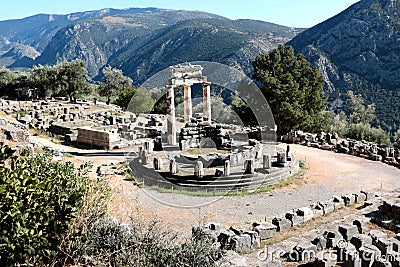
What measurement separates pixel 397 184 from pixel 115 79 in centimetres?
5457

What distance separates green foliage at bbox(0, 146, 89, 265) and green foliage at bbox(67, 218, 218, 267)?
896mm

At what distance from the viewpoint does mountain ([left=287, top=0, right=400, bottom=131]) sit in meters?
69.1

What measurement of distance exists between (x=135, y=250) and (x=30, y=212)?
250 cm

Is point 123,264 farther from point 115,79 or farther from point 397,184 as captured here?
point 115,79

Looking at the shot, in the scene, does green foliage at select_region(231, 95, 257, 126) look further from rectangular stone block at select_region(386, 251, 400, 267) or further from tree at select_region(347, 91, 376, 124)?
rectangular stone block at select_region(386, 251, 400, 267)

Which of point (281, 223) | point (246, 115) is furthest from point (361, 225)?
point (246, 115)

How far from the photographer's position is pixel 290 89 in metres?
36.0

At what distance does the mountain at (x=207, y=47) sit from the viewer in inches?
3807

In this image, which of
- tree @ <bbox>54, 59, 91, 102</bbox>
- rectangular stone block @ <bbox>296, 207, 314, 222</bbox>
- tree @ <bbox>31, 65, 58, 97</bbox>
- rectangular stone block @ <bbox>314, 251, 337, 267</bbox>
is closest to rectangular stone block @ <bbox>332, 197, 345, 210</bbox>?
rectangular stone block @ <bbox>296, 207, 314, 222</bbox>

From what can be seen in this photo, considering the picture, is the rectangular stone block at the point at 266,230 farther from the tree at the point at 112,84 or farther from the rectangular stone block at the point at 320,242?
the tree at the point at 112,84

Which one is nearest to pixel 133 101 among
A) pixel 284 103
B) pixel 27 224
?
pixel 284 103

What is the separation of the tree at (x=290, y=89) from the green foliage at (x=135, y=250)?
27.9 m

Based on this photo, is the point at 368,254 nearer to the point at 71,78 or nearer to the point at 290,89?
the point at 290,89

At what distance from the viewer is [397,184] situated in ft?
71.5
